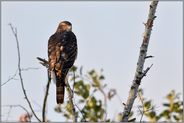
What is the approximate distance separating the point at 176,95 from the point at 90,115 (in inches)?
77.9

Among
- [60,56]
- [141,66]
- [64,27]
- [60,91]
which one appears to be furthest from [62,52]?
[141,66]

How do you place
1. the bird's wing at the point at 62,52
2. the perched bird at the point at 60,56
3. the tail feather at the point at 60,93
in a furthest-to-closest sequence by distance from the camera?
the bird's wing at the point at 62,52, the perched bird at the point at 60,56, the tail feather at the point at 60,93

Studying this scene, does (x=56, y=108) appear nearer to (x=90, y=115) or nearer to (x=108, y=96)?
(x=90, y=115)

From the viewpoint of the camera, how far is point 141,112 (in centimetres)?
671

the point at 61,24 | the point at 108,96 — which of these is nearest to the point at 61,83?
the point at 108,96

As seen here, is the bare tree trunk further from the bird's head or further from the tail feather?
the bird's head

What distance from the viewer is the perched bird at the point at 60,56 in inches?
328

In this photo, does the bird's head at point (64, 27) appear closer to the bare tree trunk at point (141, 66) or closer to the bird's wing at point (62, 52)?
the bird's wing at point (62, 52)

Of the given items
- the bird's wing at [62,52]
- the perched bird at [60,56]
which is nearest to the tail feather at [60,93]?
the perched bird at [60,56]

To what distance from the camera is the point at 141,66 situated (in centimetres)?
661

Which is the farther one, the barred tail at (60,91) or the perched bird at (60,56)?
the perched bird at (60,56)

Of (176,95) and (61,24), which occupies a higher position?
(61,24)

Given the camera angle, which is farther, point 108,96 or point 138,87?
point 108,96

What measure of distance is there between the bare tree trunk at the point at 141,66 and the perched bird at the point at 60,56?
1759 millimetres
